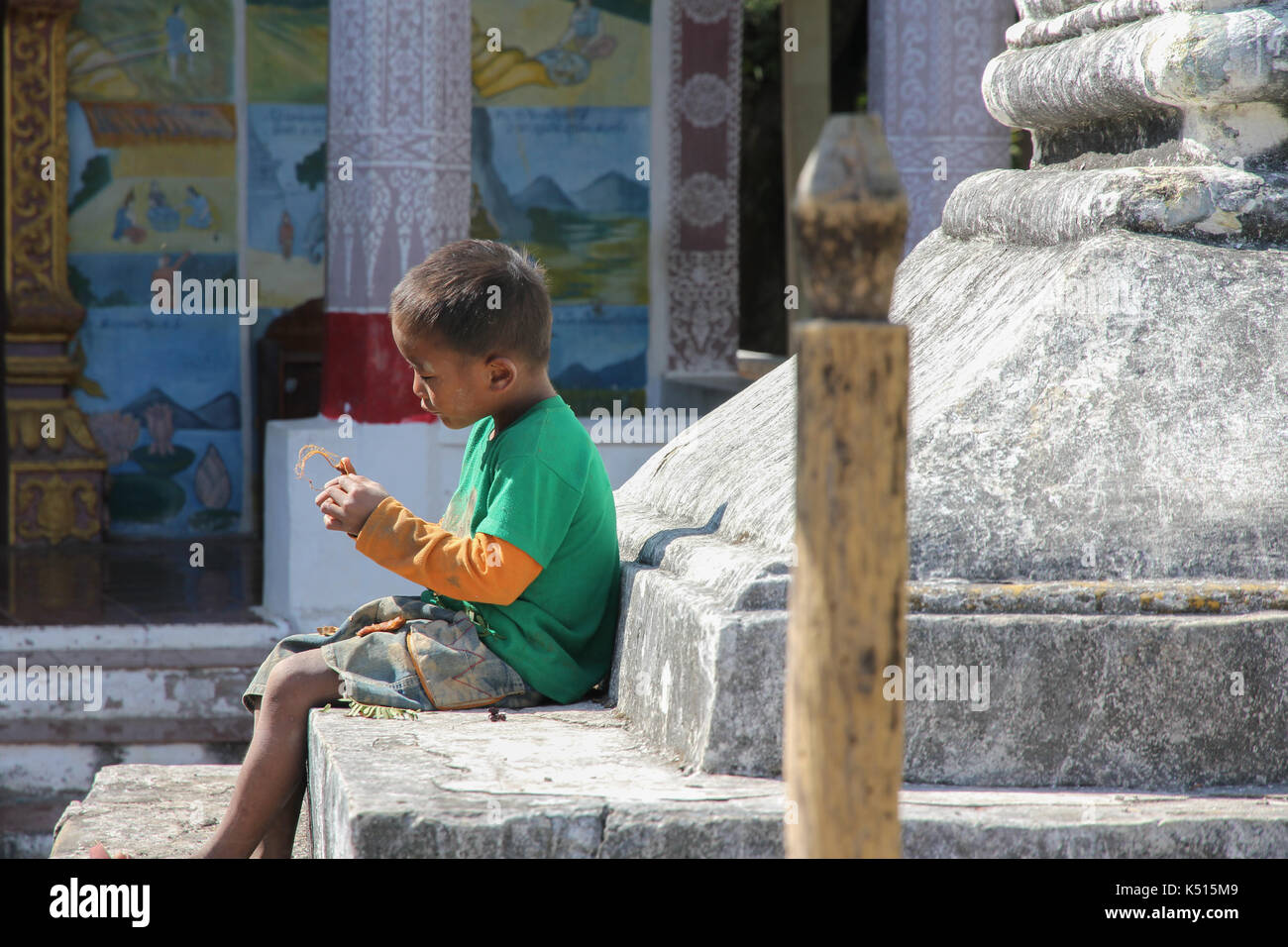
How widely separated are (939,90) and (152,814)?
4.33 metres

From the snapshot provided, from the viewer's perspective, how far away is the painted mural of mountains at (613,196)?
805cm

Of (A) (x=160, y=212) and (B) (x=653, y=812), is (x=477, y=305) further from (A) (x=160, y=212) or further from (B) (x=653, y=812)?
(A) (x=160, y=212)

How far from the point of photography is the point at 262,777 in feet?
7.60

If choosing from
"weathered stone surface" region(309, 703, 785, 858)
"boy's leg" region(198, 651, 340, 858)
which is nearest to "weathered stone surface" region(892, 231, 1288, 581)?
"weathered stone surface" region(309, 703, 785, 858)

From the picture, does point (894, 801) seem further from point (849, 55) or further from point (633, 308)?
point (849, 55)

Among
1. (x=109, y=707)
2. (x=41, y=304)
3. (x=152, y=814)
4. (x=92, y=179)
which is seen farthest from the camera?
(x=92, y=179)

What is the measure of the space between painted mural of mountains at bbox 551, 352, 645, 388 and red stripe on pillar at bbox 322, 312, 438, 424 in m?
2.40

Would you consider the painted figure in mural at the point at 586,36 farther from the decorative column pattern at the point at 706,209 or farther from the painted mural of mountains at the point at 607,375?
the painted mural of mountains at the point at 607,375

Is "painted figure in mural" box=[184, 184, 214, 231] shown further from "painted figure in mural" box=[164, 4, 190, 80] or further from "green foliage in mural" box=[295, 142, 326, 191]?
"painted figure in mural" box=[164, 4, 190, 80]

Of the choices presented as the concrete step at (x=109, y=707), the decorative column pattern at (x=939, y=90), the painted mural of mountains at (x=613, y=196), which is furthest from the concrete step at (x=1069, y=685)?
the painted mural of mountains at (x=613, y=196)

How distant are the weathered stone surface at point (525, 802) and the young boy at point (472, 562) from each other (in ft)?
0.60

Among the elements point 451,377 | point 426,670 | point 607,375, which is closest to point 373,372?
point 607,375

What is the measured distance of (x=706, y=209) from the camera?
322 inches

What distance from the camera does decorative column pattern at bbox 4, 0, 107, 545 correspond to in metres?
7.51
